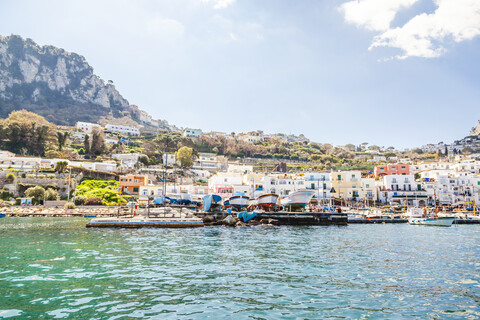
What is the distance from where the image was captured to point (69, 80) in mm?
187125

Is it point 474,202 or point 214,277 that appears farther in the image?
point 474,202

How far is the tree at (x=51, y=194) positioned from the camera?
5703 cm

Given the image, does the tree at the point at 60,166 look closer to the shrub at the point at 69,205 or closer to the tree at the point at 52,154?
the tree at the point at 52,154

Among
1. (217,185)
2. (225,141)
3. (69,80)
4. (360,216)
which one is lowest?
(360,216)

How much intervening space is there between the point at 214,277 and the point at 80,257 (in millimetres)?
7937

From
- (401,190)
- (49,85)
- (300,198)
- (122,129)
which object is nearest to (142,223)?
(300,198)

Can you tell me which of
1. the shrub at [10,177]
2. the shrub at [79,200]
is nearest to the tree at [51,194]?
the shrub at [79,200]

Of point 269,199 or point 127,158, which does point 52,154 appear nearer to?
point 127,158

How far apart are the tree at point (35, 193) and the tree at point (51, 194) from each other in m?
0.67

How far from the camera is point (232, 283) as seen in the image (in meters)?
11.0

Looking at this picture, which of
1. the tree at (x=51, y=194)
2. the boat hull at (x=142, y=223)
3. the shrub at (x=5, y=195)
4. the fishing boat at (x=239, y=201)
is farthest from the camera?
the shrub at (x=5, y=195)

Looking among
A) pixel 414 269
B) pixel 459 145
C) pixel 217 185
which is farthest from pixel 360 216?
pixel 459 145

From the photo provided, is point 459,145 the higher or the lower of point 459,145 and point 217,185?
the higher

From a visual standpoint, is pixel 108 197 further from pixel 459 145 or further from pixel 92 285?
pixel 459 145
